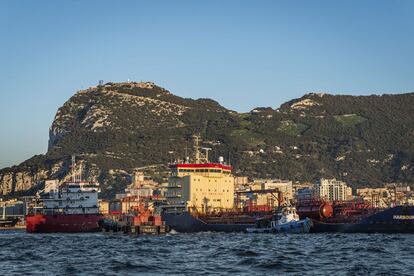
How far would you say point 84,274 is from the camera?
52.9 metres

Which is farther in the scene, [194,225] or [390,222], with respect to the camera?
[194,225]

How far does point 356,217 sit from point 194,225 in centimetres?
2335

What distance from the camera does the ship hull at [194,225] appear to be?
116062mm

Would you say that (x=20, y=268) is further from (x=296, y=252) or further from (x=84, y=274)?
(x=296, y=252)

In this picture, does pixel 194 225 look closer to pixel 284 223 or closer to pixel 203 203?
pixel 203 203

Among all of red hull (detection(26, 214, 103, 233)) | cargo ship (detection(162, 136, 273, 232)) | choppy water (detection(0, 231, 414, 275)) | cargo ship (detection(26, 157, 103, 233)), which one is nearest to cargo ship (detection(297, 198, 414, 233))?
cargo ship (detection(162, 136, 273, 232))

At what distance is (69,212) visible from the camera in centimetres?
14912

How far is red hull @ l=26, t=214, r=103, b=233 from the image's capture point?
145 metres

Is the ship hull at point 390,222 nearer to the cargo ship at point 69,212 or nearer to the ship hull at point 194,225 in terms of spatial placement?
the ship hull at point 194,225

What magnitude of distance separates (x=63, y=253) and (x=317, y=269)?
90.0ft

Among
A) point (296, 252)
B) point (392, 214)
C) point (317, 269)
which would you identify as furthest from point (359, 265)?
point (392, 214)

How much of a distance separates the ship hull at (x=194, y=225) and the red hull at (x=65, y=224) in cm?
2871

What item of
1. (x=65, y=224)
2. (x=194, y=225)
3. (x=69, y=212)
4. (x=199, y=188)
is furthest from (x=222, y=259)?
(x=69, y=212)

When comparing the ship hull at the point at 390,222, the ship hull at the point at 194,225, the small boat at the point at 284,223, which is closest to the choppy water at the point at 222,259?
the ship hull at the point at 390,222
